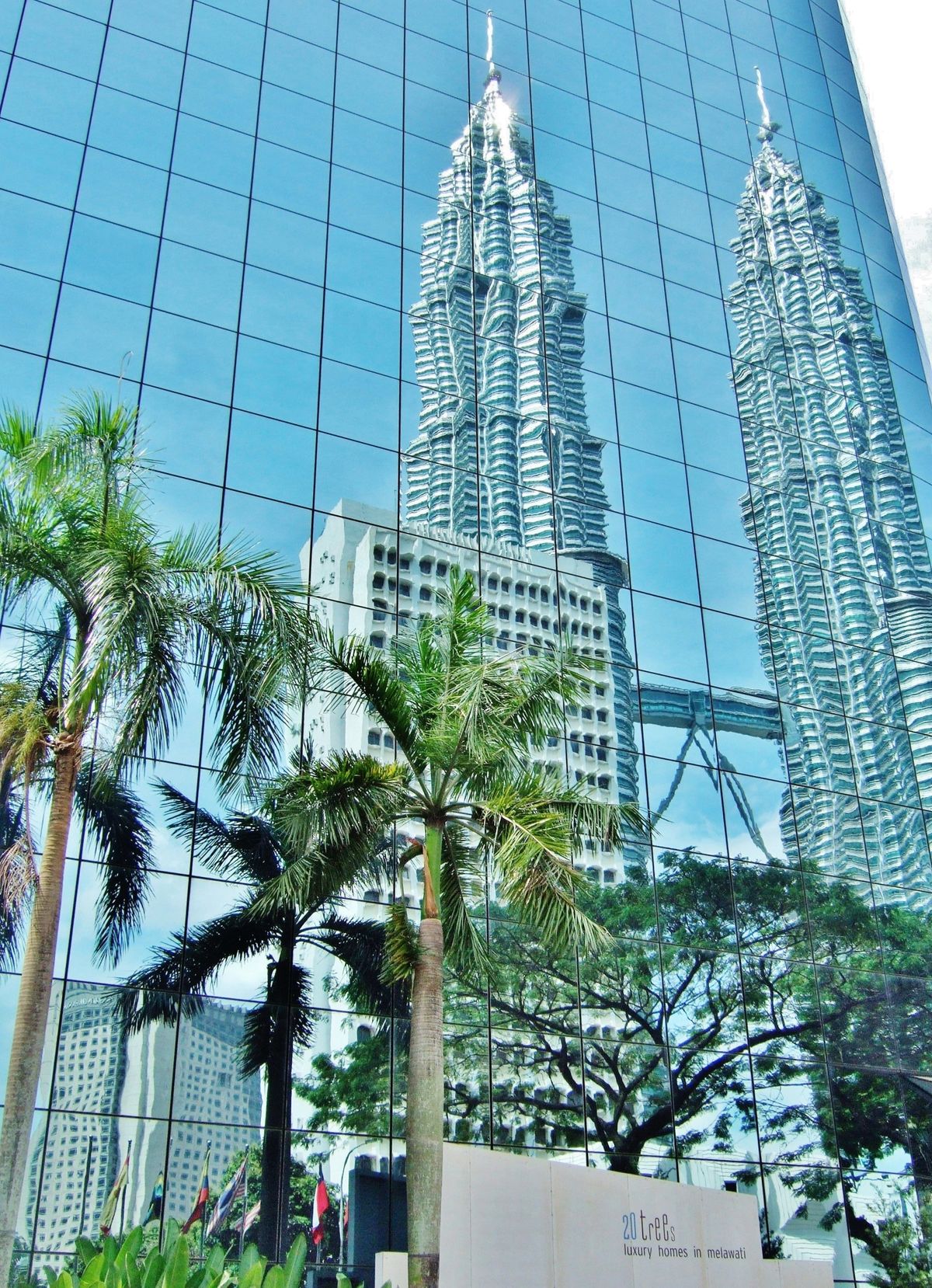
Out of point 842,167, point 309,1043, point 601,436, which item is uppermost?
point 842,167

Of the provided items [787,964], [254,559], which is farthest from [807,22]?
[254,559]

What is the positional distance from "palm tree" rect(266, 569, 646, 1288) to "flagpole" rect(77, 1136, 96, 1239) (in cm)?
422

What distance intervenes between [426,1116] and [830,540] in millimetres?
21410

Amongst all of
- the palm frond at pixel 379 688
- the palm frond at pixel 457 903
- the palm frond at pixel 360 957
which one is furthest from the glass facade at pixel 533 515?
the palm frond at pixel 379 688

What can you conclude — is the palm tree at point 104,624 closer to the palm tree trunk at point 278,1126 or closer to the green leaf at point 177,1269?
the green leaf at point 177,1269

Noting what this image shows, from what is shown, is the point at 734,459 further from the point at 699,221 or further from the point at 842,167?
the point at 842,167

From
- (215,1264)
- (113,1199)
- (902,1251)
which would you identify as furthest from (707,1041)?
(215,1264)

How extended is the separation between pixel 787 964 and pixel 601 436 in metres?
12.1

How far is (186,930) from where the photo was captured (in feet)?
64.2

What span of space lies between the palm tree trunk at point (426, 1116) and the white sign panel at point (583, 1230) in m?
1.85

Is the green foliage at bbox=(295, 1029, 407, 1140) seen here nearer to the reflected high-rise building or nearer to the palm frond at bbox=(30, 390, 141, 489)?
the reflected high-rise building

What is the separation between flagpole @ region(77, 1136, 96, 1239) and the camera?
56.5ft

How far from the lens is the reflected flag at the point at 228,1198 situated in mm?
18125

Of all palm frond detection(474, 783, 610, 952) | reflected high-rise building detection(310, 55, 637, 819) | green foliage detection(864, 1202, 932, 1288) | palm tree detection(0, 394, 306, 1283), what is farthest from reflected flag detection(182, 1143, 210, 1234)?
green foliage detection(864, 1202, 932, 1288)
